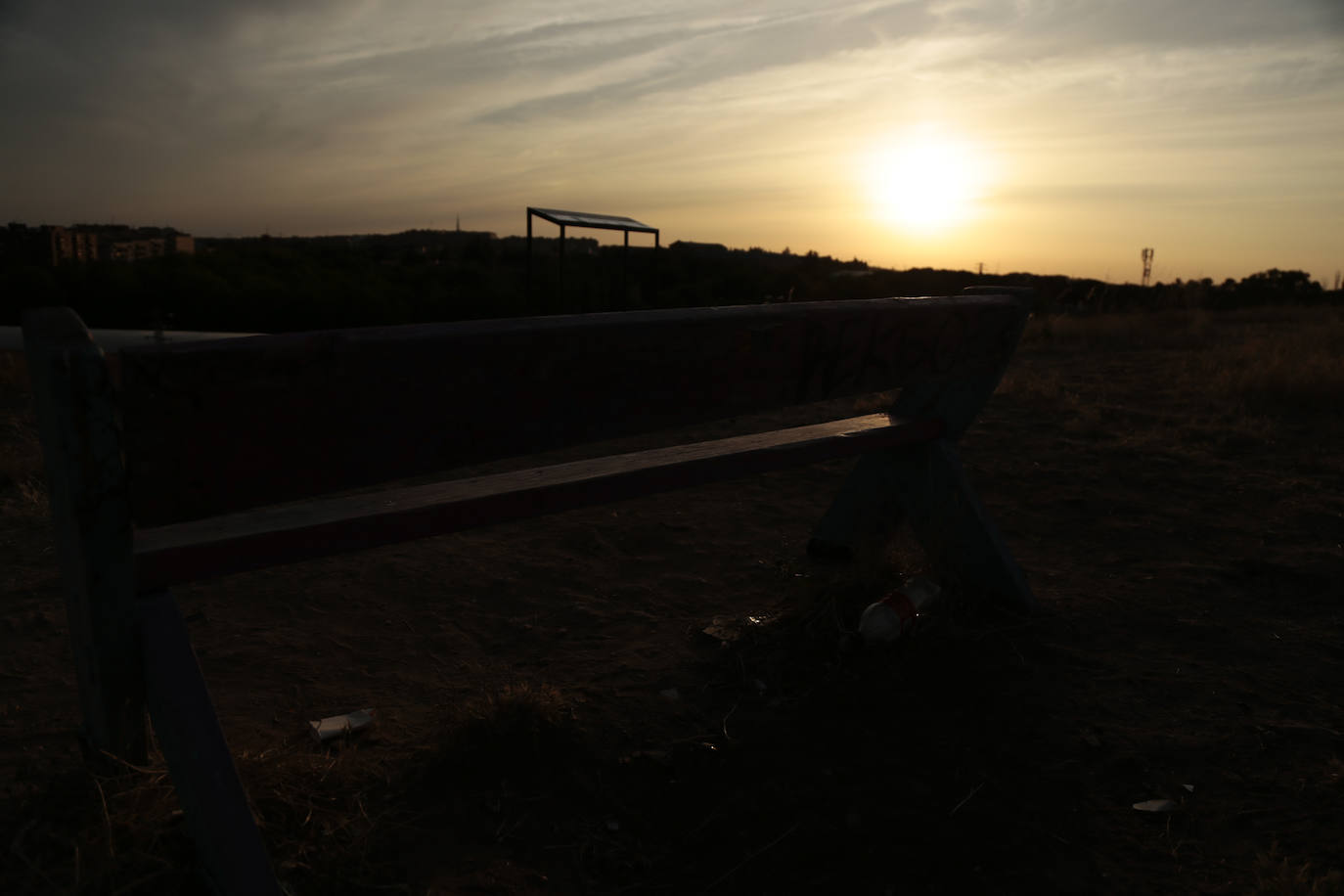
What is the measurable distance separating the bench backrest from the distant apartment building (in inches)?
1010

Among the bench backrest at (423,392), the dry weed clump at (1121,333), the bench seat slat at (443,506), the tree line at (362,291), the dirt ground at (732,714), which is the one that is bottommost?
the dirt ground at (732,714)

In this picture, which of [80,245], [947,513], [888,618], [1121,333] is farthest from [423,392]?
[80,245]

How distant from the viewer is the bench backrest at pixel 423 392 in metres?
1.16

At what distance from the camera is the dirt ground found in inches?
61.6

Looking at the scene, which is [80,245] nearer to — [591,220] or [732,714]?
[591,220]

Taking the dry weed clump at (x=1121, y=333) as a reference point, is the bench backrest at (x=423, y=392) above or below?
below

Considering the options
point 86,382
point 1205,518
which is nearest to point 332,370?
point 86,382

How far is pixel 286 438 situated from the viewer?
4.03 feet

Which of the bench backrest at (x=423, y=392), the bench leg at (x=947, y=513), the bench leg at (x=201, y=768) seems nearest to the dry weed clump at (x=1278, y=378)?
the bench leg at (x=947, y=513)

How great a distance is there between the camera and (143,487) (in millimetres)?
1167

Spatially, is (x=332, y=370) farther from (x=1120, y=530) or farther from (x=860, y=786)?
(x=1120, y=530)

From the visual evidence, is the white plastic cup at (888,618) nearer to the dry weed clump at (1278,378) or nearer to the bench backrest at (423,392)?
the bench backrest at (423,392)

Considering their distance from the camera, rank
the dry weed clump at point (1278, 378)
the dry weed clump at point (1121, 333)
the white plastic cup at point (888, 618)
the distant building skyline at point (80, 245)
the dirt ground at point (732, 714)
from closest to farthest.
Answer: the dirt ground at point (732, 714)
the white plastic cup at point (888, 618)
the dry weed clump at point (1278, 378)
the dry weed clump at point (1121, 333)
the distant building skyline at point (80, 245)

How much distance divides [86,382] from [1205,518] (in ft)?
13.2
